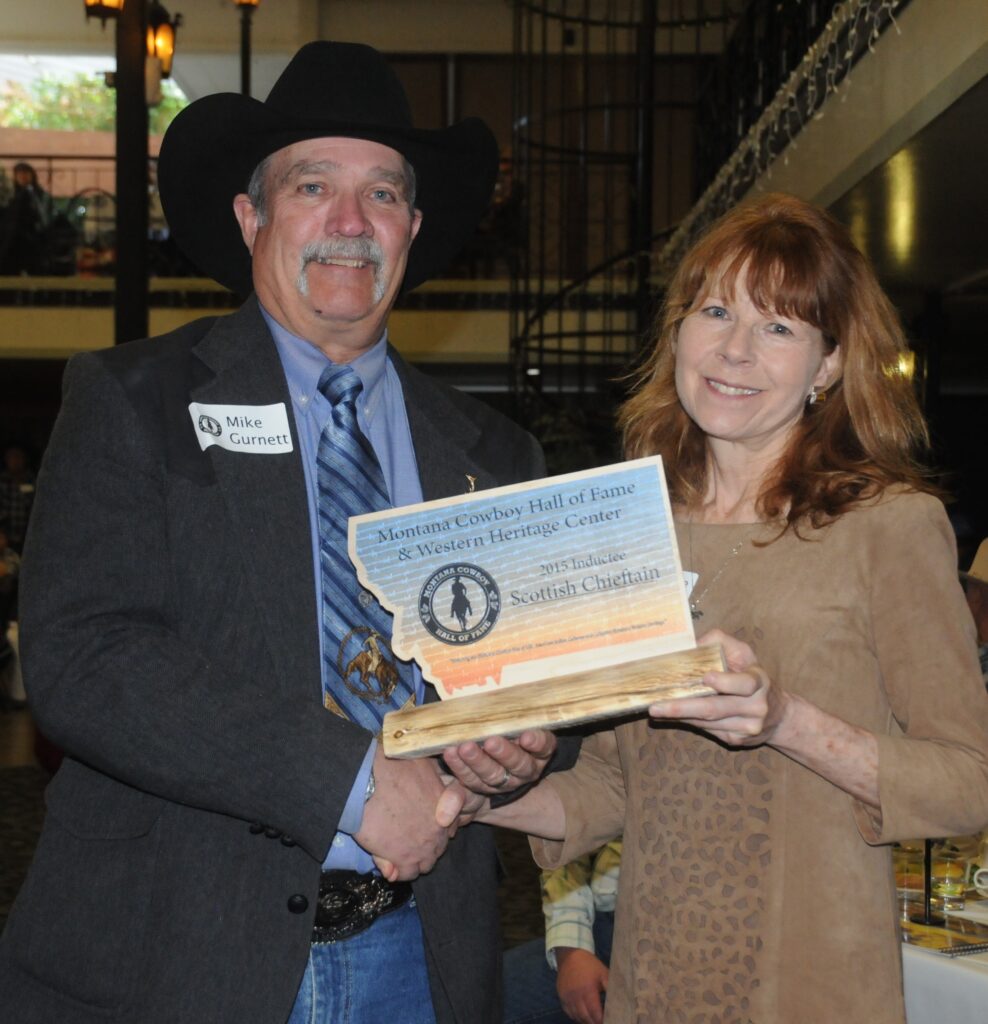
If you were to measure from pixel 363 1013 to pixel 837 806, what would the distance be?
707mm

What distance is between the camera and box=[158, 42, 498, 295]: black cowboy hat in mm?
2262

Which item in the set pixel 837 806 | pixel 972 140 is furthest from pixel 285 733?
pixel 972 140

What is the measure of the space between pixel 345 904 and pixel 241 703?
34cm

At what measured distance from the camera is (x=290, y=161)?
2293mm

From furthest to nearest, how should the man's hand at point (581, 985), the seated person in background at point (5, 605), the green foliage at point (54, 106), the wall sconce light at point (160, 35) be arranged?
the green foliage at point (54, 106) < the seated person in background at point (5, 605) < the wall sconce light at point (160, 35) < the man's hand at point (581, 985)

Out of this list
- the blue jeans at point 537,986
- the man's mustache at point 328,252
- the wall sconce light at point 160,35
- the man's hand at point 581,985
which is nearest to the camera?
the man's mustache at point 328,252

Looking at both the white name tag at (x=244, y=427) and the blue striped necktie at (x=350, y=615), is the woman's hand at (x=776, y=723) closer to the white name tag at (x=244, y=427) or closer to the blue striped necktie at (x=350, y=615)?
the blue striped necktie at (x=350, y=615)

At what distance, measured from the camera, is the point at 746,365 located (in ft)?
6.56

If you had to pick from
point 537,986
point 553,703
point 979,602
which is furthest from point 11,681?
point 553,703

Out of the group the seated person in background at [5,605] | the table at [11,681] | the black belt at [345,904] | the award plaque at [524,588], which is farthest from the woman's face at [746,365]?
the table at [11,681]

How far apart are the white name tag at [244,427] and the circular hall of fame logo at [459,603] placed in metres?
0.41

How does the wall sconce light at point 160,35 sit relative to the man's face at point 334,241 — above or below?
above

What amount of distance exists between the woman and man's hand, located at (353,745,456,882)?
8cm

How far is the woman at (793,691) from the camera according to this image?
1823 mm
